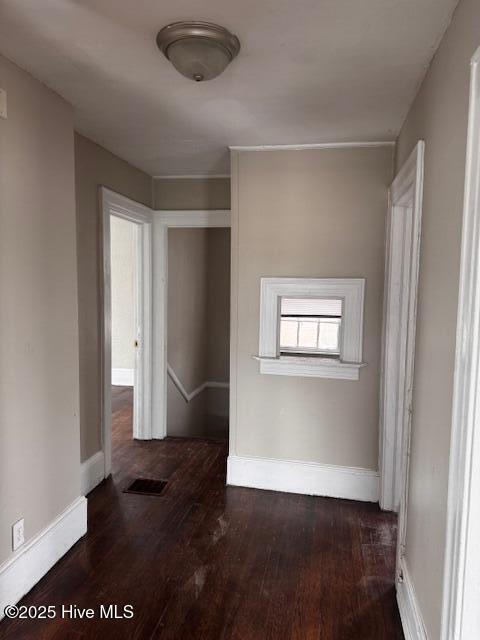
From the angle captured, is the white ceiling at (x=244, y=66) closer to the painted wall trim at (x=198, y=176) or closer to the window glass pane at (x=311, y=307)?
the painted wall trim at (x=198, y=176)

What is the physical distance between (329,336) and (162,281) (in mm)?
1641

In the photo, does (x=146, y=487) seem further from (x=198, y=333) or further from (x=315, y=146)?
(x=198, y=333)

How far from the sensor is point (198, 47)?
165 centimetres

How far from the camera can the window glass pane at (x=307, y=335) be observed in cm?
Answer: 312

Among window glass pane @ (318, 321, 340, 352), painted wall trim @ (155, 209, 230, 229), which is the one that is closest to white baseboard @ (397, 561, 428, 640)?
window glass pane @ (318, 321, 340, 352)

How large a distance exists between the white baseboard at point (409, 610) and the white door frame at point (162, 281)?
257cm

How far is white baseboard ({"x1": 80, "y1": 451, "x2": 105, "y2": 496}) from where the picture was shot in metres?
2.99

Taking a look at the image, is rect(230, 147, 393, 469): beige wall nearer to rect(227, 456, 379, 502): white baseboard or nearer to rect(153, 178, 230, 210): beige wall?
Result: rect(227, 456, 379, 502): white baseboard

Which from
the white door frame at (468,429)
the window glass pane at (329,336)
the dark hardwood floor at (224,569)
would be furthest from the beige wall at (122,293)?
the white door frame at (468,429)

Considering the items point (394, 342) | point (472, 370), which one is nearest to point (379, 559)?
point (394, 342)

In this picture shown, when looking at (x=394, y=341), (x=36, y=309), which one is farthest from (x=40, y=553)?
(x=394, y=341)

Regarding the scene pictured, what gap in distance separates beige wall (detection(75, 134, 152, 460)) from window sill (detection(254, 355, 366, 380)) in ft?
3.73

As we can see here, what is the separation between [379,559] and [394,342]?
121cm

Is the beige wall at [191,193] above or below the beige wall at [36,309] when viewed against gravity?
above
